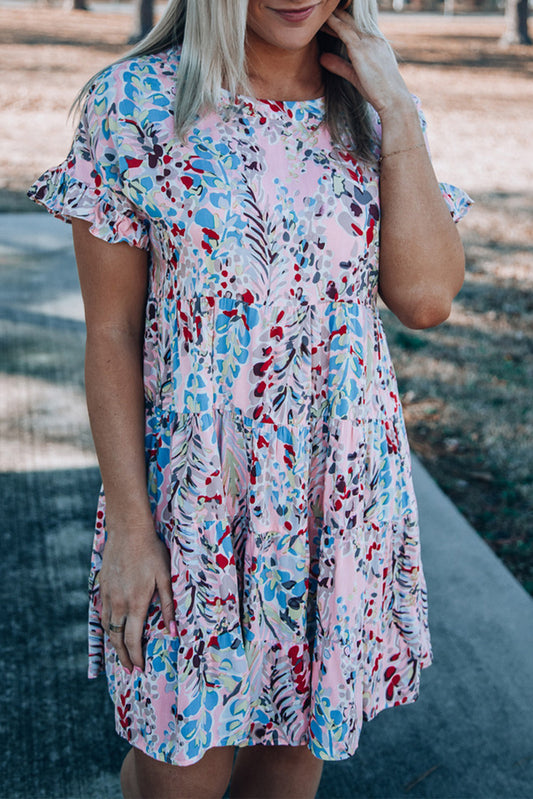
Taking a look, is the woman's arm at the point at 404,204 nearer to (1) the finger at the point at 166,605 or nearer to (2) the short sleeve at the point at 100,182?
(2) the short sleeve at the point at 100,182

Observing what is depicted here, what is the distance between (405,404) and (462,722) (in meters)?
2.40

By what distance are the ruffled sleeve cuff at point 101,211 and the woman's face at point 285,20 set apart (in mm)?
394

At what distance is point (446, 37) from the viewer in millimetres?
22625

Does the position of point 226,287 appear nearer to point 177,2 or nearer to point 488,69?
point 177,2

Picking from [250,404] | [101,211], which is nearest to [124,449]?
[250,404]

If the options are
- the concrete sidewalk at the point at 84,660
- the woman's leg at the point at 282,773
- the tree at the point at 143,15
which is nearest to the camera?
the woman's leg at the point at 282,773

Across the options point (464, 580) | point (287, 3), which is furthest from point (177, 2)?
point (464, 580)

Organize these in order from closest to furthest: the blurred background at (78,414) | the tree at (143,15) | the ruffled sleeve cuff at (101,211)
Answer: the ruffled sleeve cuff at (101,211) → the blurred background at (78,414) → the tree at (143,15)

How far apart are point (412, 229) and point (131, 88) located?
1.75 ft

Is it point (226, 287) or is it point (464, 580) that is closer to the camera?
point (226, 287)

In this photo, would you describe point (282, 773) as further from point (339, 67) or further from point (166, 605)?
point (339, 67)

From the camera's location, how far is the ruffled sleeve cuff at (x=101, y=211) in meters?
1.43

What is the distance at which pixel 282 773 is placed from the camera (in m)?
1.76

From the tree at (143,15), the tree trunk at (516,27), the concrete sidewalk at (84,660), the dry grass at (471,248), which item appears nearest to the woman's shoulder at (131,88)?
the concrete sidewalk at (84,660)
